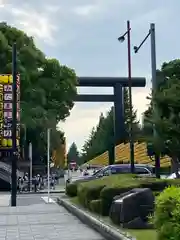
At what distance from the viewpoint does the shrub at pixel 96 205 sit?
16386 mm

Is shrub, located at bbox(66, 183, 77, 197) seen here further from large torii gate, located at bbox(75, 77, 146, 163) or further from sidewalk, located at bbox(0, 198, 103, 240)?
large torii gate, located at bbox(75, 77, 146, 163)

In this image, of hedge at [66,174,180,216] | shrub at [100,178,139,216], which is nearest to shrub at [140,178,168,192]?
hedge at [66,174,180,216]

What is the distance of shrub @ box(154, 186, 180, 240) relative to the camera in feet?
24.7

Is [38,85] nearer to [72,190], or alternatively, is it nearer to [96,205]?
[72,190]

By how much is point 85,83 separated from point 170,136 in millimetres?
55037

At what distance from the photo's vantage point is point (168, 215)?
793 cm

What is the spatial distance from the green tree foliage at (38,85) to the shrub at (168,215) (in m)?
39.9

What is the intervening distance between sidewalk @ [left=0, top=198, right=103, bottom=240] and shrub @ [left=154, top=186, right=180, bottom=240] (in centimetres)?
482

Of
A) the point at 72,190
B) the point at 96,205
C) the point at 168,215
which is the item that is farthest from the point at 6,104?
the point at 168,215

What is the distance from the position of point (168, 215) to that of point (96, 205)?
896 centimetres

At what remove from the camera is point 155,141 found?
1780 centimetres

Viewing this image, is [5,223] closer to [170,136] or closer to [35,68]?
[170,136]

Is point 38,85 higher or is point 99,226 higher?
point 38,85

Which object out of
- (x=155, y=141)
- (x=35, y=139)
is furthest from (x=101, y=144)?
(x=155, y=141)
